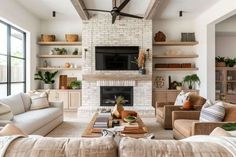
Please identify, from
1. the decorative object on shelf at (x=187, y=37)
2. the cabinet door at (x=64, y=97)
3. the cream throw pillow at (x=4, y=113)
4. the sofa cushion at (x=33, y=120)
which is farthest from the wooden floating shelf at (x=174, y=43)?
the cream throw pillow at (x=4, y=113)

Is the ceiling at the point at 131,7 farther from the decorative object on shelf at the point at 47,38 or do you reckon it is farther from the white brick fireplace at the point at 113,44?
the decorative object on shelf at the point at 47,38

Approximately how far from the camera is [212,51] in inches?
269

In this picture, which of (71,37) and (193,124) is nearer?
(193,124)

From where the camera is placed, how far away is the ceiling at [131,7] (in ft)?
19.7

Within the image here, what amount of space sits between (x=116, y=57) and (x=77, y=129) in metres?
2.98

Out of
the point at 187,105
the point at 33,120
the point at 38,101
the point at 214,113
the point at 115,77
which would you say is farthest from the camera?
the point at 115,77

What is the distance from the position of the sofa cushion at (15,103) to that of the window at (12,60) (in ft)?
3.60

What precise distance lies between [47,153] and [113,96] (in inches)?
244

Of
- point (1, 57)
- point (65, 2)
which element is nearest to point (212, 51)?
point (65, 2)

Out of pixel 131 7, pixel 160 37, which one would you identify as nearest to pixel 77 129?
pixel 131 7

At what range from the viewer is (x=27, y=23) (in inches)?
268

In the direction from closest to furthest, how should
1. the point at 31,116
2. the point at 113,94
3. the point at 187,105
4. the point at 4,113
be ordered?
the point at 4,113 → the point at 31,116 → the point at 187,105 → the point at 113,94

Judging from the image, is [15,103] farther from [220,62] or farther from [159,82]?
[220,62]

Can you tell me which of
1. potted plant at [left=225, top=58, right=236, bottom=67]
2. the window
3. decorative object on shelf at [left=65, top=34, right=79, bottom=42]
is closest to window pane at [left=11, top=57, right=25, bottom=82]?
the window
